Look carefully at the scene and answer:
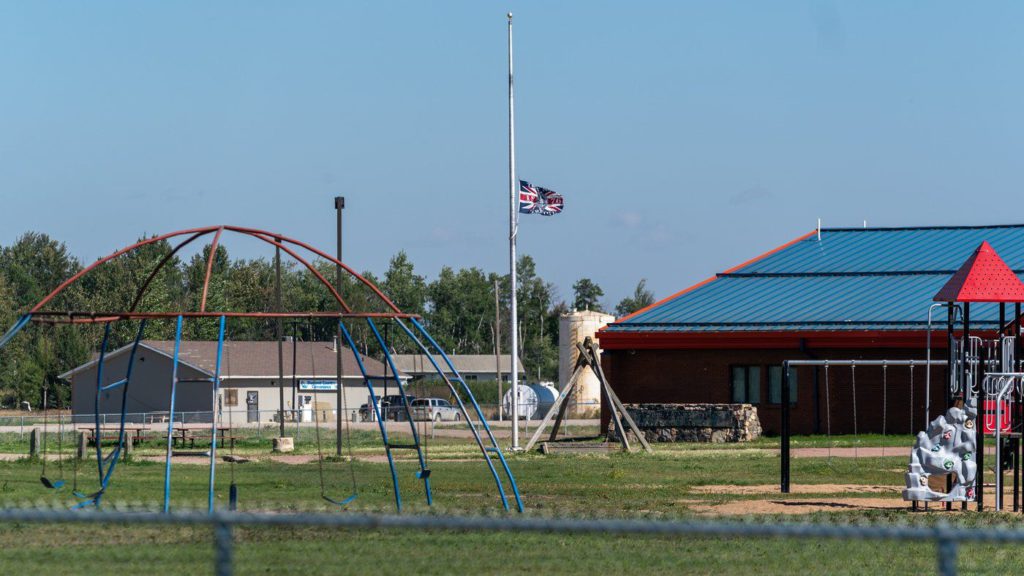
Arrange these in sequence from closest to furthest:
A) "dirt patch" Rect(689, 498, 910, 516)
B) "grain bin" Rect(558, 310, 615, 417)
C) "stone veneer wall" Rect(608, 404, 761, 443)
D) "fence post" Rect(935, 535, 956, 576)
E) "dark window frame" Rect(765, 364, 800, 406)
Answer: "fence post" Rect(935, 535, 956, 576) < "dirt patch" Rect(689, 498, 910, 516) < "stone veneer wall" Rect(608, 404, 761, 443) < "dark window frame" Rect(765, 364, 800, 406) < "grain bin" Rect(558, 310, 615, 417)

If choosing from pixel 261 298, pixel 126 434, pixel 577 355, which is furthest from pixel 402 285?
pixel 126 434

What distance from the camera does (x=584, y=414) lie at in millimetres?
66625

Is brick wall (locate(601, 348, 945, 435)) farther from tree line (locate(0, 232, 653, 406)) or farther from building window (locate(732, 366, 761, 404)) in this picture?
tree line (locate(0, 232, 653, 406))

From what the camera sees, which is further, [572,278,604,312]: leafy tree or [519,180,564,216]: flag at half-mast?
[572,278,604,312]: leafy tree


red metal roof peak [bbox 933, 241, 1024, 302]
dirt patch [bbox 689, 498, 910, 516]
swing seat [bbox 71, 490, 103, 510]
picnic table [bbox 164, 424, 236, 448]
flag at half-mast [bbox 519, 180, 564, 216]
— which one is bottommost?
picnic table [bbox 164, 424, 236, 448]

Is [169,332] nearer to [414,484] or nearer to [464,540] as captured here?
[414,484]

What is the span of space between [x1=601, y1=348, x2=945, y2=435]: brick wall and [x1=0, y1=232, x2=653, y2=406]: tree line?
47127 mm

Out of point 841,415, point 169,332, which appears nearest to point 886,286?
point 841,415

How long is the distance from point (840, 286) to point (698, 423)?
27.1 ft

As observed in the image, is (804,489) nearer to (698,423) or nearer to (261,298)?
(698,423)

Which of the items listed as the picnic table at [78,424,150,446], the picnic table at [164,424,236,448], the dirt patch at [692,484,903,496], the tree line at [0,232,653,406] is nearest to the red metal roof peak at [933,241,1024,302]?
the dirt patch at [692,484,903,496]

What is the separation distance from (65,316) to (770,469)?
13759 mm

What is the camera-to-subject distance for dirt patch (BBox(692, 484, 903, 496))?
71.7ft

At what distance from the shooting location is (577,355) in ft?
226
